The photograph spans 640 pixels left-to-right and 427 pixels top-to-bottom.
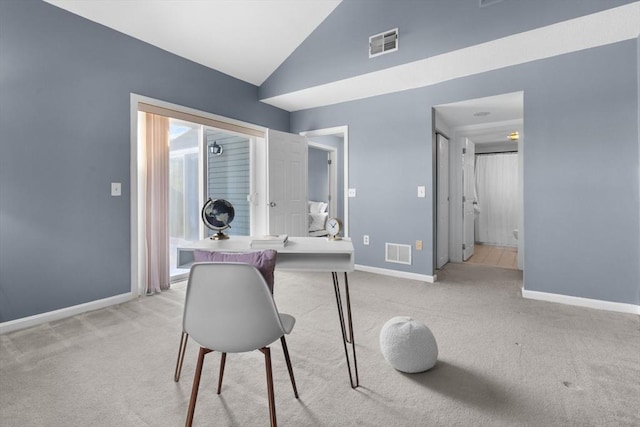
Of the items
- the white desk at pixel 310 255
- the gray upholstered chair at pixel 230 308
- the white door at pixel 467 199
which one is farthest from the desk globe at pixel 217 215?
the white door at pixel 467 199

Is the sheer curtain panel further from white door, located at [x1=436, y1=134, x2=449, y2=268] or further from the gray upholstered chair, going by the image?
white door, located at [x1=436, y1=134, x2=449, y2=268]

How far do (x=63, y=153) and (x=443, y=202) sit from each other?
180 inches

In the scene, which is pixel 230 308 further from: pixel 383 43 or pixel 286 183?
pixel 286 183

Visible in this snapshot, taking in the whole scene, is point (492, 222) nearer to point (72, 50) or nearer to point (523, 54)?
point (523, 54)

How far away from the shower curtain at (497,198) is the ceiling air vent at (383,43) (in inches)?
175

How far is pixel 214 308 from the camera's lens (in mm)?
1217

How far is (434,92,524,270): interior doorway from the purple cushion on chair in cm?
335

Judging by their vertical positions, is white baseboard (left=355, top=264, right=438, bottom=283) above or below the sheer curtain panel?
below

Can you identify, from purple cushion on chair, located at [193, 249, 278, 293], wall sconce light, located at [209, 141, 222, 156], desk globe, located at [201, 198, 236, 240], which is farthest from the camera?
wall sconce light, located at [209, 141, 222, 156]

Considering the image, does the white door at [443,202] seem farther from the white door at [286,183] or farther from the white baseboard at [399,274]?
the white door at [286,183]

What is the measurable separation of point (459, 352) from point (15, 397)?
2.59m

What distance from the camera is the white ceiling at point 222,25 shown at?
308 centimetres

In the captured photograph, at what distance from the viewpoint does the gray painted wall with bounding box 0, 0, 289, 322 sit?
2.56 metres

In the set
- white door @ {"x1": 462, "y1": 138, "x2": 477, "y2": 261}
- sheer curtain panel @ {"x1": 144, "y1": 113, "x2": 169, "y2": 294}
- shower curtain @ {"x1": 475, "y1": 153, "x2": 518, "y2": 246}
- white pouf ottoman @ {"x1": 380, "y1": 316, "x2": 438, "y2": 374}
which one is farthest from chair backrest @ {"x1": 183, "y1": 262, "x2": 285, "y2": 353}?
shower curtain @ {"x1": 475, "y1": 153, "x2": 518, "y2": 246}
